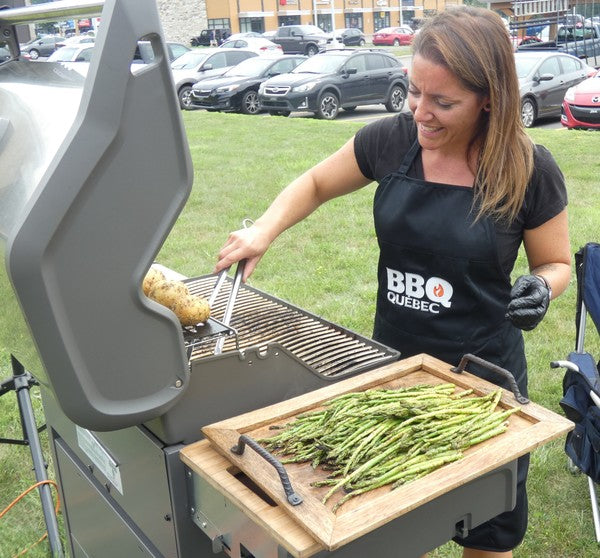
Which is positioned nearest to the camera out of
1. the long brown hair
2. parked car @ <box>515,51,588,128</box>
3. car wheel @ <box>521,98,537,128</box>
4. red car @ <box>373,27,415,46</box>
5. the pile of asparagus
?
the pile of asparagus

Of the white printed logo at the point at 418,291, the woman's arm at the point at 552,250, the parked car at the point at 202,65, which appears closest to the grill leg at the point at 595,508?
the woman's arm at the point at 552,250

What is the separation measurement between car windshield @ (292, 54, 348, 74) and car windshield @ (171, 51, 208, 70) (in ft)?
12.4

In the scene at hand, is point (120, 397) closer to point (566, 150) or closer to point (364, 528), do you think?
point (364, 528)

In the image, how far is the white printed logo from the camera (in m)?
2.14

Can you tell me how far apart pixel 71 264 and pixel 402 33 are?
45.0 meters

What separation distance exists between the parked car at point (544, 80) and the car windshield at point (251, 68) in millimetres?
5652

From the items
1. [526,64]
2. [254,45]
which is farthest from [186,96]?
[254,45]

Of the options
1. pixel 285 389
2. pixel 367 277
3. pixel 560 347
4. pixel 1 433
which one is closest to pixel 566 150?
pixel 367 277

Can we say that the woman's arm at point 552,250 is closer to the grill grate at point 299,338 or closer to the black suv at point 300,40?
the grill grate at point 299,338

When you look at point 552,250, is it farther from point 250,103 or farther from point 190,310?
point 250,103

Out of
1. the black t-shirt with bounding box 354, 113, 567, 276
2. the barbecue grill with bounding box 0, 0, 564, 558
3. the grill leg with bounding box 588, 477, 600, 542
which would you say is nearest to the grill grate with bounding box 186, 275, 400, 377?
the barbecue grill with bounding box 0, 0, 564, 558

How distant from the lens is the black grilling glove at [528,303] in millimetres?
1884

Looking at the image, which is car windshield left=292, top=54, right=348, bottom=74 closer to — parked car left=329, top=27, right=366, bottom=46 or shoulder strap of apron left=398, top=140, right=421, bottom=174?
shoulder strap of apron left=398, top=140, right=421, bottom=174

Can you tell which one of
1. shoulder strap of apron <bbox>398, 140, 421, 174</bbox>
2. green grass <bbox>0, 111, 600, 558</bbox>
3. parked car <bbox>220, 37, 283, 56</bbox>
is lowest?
green grass <bbox>0, 111, 600, 558</bbox>
